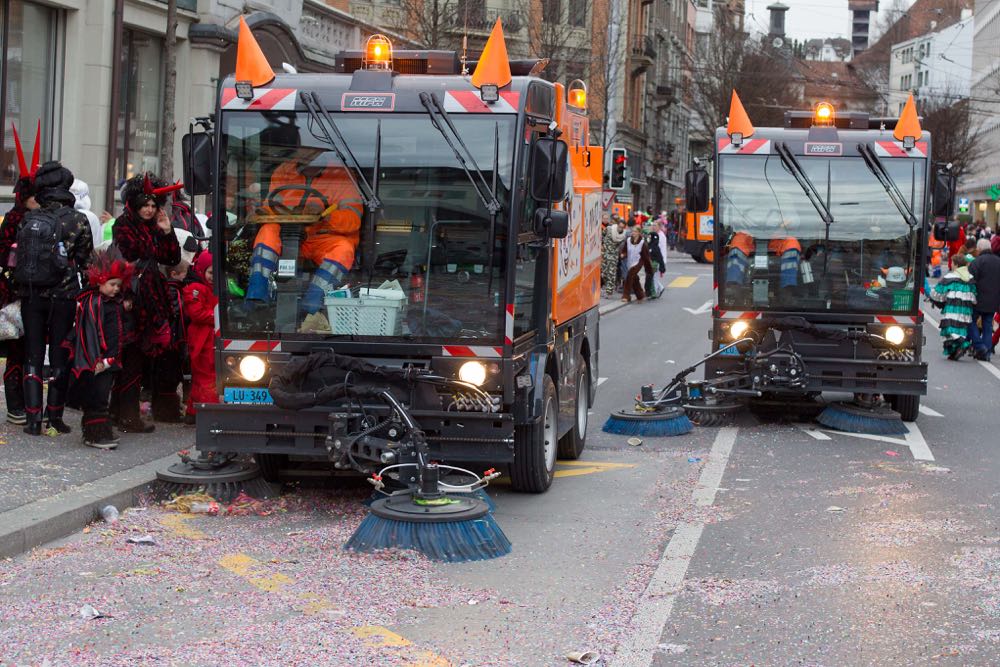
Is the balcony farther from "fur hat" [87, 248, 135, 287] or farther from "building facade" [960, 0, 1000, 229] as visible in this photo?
"building facade" [960, 0, 1000, 229]

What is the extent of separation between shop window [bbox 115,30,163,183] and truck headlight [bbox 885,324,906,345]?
1173 centimetres

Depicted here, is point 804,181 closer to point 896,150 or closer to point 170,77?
point 896,150

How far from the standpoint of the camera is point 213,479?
8.41 metres

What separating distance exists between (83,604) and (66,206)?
14.5ft

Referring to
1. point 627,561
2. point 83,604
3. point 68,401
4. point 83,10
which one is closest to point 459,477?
point 627,561

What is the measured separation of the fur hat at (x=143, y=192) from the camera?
980 centimetres

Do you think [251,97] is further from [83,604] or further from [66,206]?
[83,604]

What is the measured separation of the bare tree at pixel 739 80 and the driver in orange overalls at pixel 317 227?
6801cm

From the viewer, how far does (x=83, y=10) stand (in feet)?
59.8

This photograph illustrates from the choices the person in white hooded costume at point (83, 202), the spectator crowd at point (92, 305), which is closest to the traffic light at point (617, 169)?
the person in white hooded costume at point (83, 202)

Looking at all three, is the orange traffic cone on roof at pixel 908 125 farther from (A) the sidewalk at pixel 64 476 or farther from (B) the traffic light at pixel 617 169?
(B) the traffic light at pixel 617 169

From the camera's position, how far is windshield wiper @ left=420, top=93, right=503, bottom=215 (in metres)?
8.05

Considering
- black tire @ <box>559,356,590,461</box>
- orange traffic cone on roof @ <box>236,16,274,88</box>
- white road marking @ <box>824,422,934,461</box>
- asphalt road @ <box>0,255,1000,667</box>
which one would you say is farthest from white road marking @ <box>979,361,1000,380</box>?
orange traffic cone on roof @ <box>236,16,274,88</box>

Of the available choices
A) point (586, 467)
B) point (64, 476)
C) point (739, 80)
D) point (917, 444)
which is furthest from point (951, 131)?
point (64, 476)
